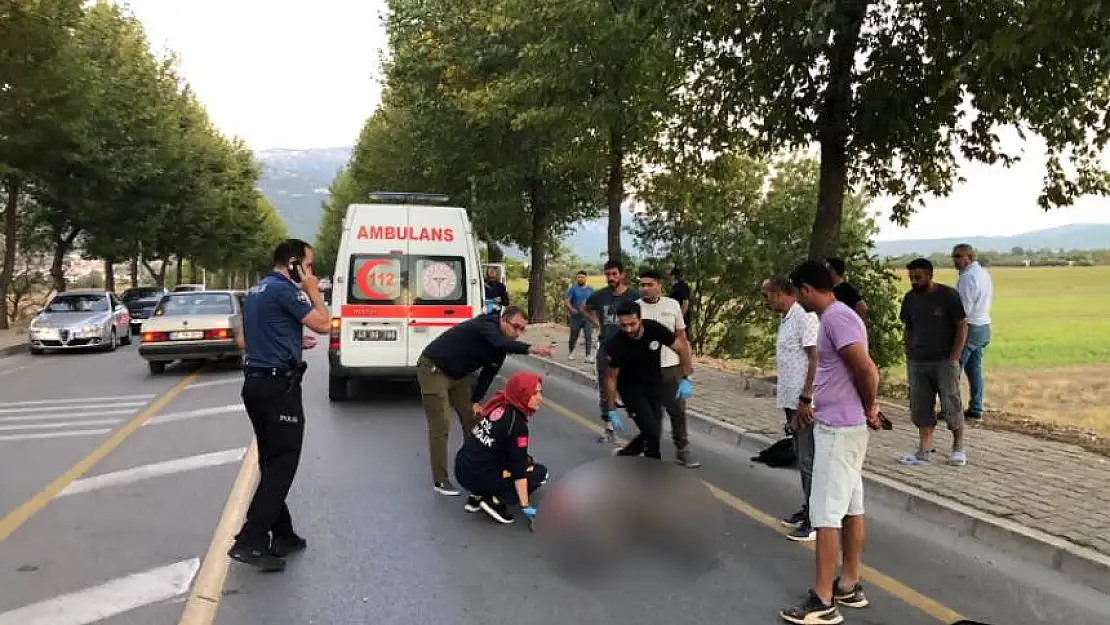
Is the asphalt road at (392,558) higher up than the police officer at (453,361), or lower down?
lower down

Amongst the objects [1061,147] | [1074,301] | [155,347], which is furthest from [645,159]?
[1074,301]

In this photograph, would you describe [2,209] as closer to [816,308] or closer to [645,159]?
[645,159]

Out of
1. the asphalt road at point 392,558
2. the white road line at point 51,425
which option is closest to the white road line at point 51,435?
the white road line at point 51,425

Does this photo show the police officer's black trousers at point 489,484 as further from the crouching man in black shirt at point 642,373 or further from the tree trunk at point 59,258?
the tree trunk at point 59,258

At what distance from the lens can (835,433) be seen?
14.4 ft

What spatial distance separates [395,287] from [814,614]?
8515 mm

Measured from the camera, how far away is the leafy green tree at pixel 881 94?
962cm

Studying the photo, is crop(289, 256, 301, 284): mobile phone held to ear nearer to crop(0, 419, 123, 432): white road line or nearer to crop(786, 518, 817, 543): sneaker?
crop(786, 518, 817, 543): sneaker

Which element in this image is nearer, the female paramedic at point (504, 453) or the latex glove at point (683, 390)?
the female paramedic at point (504, 453)

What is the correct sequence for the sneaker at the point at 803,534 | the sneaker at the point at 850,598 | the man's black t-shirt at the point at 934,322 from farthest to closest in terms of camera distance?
the man's black t-shirt at the point at 934,322, the sneaker at the point at 803,534, the sneaker at the point at 850,598

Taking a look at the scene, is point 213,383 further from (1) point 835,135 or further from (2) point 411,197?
(1) point 835,135

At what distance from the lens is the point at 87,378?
50.9ft

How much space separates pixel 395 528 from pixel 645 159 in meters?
14.9

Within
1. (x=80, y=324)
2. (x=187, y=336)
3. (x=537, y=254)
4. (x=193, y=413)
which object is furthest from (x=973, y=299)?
(x=537, y=254)
